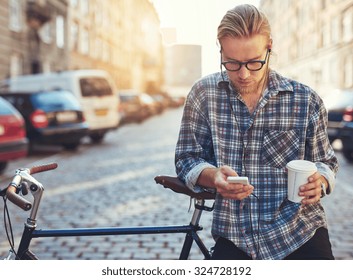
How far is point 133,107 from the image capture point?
58.9 feet

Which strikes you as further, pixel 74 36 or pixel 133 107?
pixel 133 107

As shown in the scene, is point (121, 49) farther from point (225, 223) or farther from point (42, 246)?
point (225, 223)

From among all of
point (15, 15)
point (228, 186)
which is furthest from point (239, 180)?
point (15, 15)

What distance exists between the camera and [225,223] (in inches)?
69.0

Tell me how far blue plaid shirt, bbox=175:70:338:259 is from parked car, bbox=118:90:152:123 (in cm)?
1389

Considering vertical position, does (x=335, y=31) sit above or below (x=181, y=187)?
above

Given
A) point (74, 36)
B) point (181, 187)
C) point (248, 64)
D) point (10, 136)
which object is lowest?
point (10, 136)

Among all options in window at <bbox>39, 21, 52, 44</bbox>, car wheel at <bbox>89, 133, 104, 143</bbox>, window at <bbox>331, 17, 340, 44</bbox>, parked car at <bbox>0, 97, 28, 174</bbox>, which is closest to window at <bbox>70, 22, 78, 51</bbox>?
window at <bbox>39, 21, 52, 44</bbox>

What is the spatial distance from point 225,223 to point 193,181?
0.18 m

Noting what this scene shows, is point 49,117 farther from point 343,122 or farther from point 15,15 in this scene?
point 15,15

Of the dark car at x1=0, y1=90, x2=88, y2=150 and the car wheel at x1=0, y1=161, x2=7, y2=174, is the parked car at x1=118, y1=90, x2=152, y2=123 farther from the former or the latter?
the car wheel at x1=0, y1=161, x2=7, y2=174

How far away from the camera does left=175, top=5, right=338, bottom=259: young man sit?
1.73 meters

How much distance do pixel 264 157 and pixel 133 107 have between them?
16.3 metres
